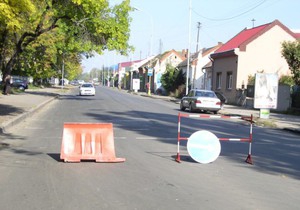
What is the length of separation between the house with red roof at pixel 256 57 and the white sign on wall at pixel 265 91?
16045 millimetres

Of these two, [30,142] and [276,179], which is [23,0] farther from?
[276,179]

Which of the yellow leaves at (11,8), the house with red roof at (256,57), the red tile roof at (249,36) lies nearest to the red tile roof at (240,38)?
→ the red tile roof at (249,36)

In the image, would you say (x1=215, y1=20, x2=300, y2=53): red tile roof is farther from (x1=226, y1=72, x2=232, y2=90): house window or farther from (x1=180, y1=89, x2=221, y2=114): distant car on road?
(x1=180, y1=89, x2=221, y2=114): distant car on road

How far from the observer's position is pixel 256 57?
38812 mm

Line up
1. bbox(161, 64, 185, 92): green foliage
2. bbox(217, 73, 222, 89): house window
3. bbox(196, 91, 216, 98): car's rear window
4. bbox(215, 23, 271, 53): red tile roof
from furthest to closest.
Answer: bbox(161, 64, 185, 92): green foliage
bbox(217, 73, 222, 89): house window
bbox(215, 23, 271, 53): red tile roof
bbox(196, 91, 216, 98): car's rear window

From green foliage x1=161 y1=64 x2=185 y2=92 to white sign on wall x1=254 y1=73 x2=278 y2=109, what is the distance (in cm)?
3394

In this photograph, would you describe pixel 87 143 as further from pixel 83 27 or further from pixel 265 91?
pixel 83 27

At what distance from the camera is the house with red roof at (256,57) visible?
38469 mm

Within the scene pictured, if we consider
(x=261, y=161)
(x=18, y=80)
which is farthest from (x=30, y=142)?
(x=18, y=80)

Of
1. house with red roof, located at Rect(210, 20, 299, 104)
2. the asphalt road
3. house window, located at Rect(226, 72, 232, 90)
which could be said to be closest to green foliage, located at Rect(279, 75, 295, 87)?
house with red roof, located at Rect(210, 20, 299, 104)

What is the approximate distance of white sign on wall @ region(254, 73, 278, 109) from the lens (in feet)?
69.4

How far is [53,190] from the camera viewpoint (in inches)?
267

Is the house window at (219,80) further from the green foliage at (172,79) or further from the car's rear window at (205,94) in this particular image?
the car's rear window at (205,94)

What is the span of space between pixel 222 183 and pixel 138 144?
15.4ft
